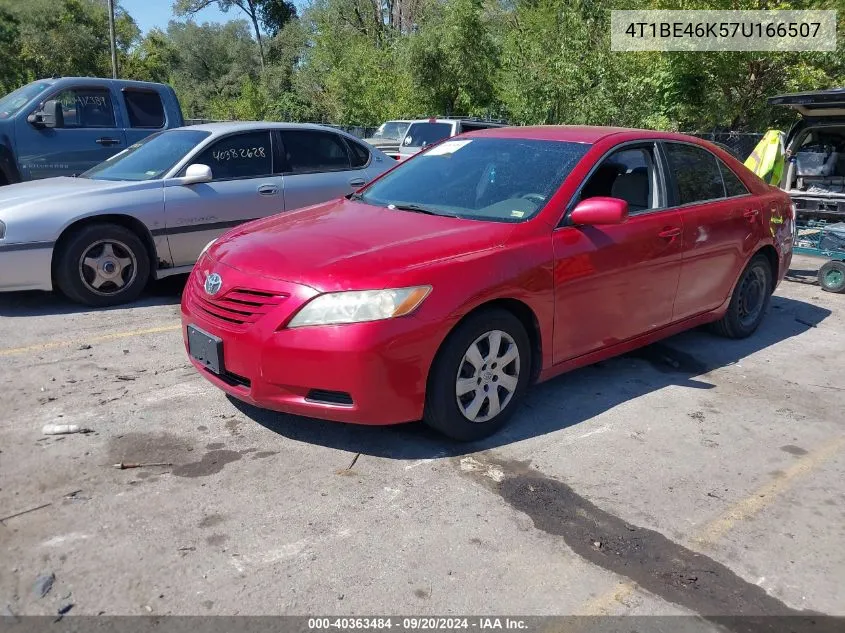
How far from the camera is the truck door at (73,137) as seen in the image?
912cm

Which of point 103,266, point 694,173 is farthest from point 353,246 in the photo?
point 103,266

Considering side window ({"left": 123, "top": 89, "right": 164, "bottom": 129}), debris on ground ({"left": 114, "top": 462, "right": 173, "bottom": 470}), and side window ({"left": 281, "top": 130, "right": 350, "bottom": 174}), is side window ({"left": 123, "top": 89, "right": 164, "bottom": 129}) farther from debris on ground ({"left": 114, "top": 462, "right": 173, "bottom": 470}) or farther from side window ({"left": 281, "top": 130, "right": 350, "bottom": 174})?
debris on ground ({"left": 114, "top": 462, "right": 173, "bottom": 470})

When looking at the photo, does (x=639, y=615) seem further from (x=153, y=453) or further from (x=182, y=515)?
(x=153, y=453)

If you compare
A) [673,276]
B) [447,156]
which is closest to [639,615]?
[673,276]

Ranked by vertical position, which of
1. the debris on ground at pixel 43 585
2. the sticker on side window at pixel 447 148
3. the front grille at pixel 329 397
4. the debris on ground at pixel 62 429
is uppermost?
the sticker on side window at pixel 447 148

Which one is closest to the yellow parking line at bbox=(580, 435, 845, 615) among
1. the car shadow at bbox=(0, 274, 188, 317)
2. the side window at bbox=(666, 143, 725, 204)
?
the side window at bbox=(666, 143, 725, 204)

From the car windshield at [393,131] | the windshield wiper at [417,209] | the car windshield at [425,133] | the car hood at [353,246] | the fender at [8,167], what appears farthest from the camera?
the car windshield at [393,131]

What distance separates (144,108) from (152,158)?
3.66m

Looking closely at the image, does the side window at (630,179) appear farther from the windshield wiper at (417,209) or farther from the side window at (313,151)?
the side window at (313,151)

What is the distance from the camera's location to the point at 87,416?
412cm

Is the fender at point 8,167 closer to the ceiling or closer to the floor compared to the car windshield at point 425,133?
closer to the floor

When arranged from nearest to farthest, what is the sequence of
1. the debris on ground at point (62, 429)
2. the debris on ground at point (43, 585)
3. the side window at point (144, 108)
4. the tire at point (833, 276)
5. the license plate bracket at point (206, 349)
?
the debris on ground at point (43, 585) → the license plate bracket at point (206, 349) → the debris on ground at point (62, 429) → the tire at point (833, 276) → the side window at point (144, 108)

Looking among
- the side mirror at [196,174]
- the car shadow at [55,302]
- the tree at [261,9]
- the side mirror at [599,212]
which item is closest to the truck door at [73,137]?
the car shadow at [55,302]

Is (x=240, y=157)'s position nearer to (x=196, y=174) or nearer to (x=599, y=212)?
(x=196, y=174)
